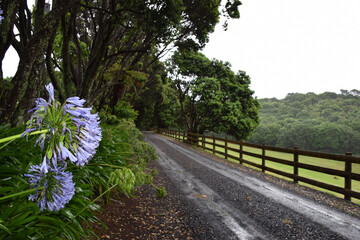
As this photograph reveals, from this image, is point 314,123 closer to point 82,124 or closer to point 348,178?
point 348,178

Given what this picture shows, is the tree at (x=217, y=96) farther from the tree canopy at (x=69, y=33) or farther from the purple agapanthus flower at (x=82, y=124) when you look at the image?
the purple agapanthus flower at (x=82, y=124)

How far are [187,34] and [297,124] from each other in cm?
4726

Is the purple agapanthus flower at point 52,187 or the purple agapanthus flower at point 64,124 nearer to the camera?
the purple agapanthus flower at point 64,124

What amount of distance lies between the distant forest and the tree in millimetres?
18425

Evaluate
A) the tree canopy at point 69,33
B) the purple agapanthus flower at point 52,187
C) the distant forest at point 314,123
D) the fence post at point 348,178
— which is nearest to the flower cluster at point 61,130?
the purple agapanthus flower at point 52,187

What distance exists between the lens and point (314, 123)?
45688 mm

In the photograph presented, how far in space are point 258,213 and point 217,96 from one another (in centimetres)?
1351

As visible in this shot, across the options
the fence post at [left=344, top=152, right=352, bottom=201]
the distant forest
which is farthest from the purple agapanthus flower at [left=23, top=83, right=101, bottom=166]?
the distant forest

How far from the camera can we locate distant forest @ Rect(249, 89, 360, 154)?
42281 mm

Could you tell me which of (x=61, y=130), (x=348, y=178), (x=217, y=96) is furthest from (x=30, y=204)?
(x=217, y=96)

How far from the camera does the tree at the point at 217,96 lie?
56.7 feet

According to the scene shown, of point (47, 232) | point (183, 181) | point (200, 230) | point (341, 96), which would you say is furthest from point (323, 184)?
point (341, 96)

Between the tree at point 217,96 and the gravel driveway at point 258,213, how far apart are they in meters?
10.9

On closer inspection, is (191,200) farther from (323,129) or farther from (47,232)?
(323,129)
